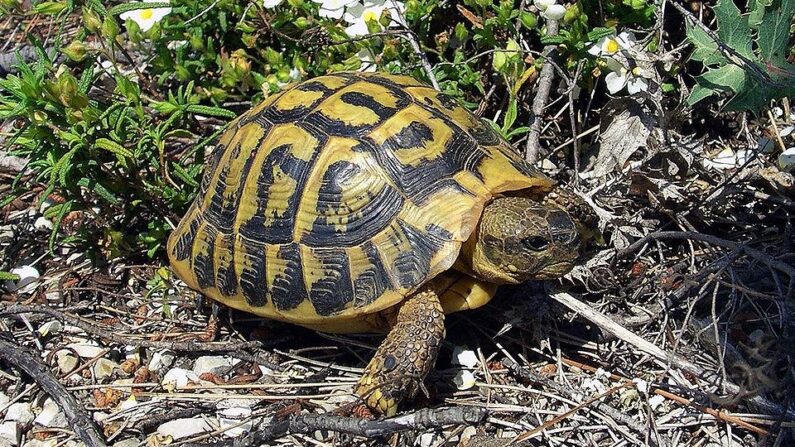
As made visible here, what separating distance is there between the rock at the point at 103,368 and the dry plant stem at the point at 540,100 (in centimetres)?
191

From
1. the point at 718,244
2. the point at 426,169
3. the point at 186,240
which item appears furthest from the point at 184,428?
the point at 718,244

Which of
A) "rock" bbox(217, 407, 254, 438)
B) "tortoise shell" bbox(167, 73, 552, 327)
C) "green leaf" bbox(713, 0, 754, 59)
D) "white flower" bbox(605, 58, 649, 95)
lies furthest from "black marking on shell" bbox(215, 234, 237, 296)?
"green leaf" bbox(713, 0, 754, 59)

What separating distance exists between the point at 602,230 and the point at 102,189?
208 centimetres

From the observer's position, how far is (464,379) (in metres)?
2.82

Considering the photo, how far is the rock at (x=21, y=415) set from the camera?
9.51 feet

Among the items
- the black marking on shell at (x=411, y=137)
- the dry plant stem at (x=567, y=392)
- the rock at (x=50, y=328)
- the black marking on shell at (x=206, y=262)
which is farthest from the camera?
the rock at (x=50, y=328)

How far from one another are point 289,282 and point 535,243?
0.86m

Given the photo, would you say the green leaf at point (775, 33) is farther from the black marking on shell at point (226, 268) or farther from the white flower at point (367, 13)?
the black marking on shell at point (226, 268)

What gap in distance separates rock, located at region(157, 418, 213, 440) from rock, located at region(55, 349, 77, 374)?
1.81 feet

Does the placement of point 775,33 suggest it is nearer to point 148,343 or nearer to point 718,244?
point 718,244

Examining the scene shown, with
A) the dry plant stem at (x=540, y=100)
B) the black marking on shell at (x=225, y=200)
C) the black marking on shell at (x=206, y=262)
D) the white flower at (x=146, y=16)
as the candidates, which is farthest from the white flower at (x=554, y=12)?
the white flower at (x=146, y=16)

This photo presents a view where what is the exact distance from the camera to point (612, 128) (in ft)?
11.1

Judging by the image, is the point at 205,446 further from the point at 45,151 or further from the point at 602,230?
the point at 602,230

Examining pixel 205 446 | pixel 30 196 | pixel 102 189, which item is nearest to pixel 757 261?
pixel 205 446
